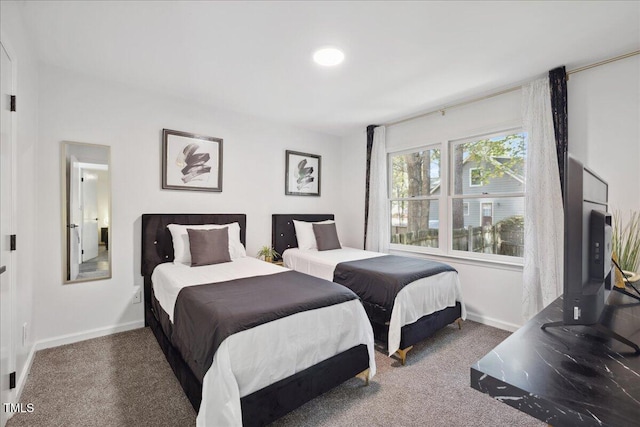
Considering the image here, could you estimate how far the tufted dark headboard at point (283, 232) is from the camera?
13.5 feet

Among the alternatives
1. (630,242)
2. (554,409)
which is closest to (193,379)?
(554,409)

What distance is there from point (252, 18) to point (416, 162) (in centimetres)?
282

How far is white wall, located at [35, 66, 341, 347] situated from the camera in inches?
104

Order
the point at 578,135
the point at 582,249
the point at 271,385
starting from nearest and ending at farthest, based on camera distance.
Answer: the point at 582,249
the point at 271,385
the point at 578,135

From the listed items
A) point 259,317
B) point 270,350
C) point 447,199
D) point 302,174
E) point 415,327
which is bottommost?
point 415,327

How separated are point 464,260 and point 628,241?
1436 mm

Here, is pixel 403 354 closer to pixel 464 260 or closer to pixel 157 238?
pixel 464 260

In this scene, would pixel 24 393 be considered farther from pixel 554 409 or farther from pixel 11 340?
pixel 554 409

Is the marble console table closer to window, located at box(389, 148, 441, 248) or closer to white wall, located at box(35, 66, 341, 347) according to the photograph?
window, located at box(389, 148, 441, 248)

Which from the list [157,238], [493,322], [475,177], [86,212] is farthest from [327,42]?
[493,322]

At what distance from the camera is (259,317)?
5.30ft

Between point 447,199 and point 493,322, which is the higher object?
point 447,199

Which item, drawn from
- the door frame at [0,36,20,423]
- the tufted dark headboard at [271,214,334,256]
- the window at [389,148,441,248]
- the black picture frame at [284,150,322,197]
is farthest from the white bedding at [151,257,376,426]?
the black picture frame at [284,150,322,197]

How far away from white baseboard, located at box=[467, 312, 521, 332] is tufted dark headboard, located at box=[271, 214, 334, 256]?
2434 mm
